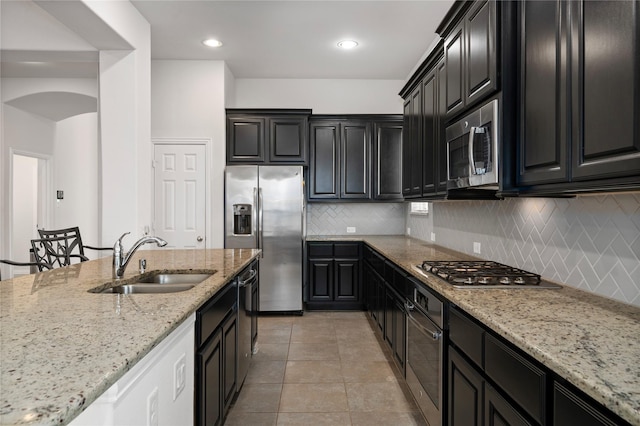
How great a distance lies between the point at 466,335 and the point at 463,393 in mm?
255

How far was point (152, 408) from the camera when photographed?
3.75 ft

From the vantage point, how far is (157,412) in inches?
46.7

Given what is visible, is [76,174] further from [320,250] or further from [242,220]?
[320,250]

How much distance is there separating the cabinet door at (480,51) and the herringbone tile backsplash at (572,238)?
2.31ft

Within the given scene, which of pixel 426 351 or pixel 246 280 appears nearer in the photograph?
pixel 426 351

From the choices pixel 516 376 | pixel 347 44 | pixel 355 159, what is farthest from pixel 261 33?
pixel 516 376

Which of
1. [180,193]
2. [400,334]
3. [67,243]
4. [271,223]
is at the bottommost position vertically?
[400,334]

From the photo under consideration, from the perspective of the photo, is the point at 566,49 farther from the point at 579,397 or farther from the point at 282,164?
the point at 282,164

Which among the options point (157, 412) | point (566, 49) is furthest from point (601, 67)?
point (157, 412)

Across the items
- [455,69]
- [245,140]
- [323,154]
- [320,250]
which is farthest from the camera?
[323,154]

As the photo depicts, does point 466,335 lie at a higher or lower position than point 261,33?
lower

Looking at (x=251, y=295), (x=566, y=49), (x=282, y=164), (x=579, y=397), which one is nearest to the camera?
(x=579, y=397)

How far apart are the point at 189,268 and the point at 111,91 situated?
2138 millimetres

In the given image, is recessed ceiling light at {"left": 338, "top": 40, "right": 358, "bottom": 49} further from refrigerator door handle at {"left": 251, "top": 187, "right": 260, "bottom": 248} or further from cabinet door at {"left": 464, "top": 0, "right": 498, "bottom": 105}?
cabinet door at {"left": 464, "top": 0, "right": 498, "bottom": 105}
